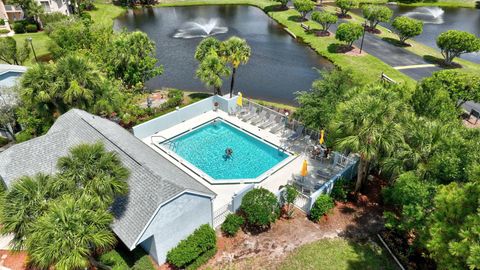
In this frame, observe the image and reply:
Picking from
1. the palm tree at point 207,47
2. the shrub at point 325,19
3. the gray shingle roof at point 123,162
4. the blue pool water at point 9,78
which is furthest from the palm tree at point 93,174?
the shrub at point 325,19

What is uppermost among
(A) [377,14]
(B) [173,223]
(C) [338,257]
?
(A) [377,14]

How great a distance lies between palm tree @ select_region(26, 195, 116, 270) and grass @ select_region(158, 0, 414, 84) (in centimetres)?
2745

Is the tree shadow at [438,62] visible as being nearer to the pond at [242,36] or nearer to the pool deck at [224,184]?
the pond at [242,36]

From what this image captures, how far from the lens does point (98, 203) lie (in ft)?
48.6

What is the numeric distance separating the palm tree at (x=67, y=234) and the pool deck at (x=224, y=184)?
914 cm

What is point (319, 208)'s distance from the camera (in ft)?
70.1

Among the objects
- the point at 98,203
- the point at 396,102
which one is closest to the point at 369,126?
the point at 396,102

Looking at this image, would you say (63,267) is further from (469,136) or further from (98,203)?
(469,136)

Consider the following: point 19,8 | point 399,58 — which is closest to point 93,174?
point 399,58

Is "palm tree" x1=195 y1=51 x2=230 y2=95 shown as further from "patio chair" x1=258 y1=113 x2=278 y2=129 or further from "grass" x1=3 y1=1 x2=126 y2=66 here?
"grass" x1=3 y1=1 x2=126 y2=66

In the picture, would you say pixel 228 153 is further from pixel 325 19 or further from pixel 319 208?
pixel 325 19

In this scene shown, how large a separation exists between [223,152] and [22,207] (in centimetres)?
1665

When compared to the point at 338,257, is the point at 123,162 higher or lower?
higher

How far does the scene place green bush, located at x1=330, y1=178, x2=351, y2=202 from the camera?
2291cm
